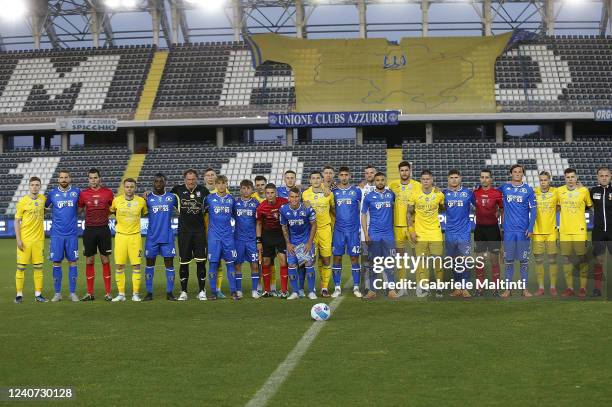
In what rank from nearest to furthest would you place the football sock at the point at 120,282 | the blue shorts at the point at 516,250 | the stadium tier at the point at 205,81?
1. the blue shorts at the point at 516,250
2. the football sock at the point at 120,282
3. the stadium tier at the point at 205,81

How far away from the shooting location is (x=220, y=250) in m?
12.7

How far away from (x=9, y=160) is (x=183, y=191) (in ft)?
96.6

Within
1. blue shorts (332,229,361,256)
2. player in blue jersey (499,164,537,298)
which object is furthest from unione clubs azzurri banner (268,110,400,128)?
blue shorts (332,229,361,256)

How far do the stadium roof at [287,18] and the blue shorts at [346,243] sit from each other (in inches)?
1159

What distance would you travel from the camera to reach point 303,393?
A: 672cm

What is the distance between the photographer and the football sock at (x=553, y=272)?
12073 mm

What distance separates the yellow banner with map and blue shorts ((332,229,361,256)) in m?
26.4

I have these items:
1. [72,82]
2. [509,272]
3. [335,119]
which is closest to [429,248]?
[509,272]

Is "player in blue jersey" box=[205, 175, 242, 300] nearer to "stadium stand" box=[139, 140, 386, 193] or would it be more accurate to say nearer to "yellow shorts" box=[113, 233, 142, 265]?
"yellow shorts" box=[113, 233, 142, 265]

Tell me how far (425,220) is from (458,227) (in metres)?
0.49

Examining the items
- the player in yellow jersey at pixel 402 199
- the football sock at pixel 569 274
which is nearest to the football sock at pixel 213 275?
the player in yellow jersey at pixel 402 199

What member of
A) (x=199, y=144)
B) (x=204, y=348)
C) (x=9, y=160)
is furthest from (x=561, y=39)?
(x=204, y=348)

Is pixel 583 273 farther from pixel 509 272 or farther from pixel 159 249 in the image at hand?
pixel 159 249

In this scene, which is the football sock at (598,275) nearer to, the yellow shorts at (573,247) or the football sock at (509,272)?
the yellow shorts at (573,247)
